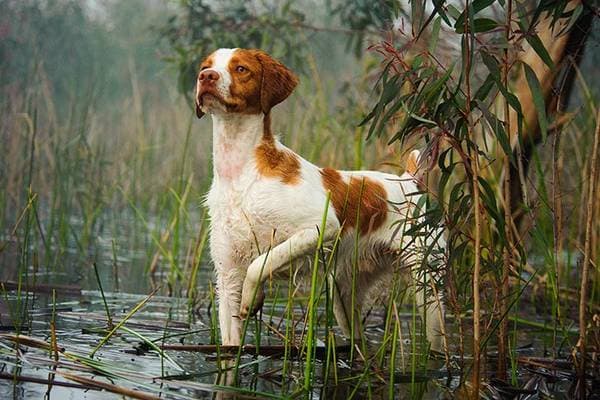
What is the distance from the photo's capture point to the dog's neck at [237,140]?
155 inches

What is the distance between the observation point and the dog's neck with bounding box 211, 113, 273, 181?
3939 millimetres

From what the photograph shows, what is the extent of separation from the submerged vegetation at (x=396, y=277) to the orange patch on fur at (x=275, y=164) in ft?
1.20

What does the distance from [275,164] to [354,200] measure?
0.44 metres

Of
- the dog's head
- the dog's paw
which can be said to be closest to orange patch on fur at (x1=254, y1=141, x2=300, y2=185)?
the dog's head

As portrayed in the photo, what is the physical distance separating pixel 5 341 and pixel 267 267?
3.32 ft

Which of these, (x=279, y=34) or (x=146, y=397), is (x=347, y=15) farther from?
(x=146, y=397)

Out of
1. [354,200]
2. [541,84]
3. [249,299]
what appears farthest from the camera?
[541,84]

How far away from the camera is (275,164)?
395 centimetres

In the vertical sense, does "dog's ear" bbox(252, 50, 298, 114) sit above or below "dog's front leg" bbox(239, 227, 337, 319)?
above

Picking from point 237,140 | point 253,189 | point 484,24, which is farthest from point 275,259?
point 484,24

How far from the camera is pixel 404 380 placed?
131 inches

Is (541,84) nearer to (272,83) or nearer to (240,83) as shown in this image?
(272,83)

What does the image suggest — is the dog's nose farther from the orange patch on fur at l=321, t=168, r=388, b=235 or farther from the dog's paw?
the dog's paw

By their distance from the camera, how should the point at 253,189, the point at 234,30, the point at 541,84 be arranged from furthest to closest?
the point at 234,30, the point at 541,84, the point at 253,189
